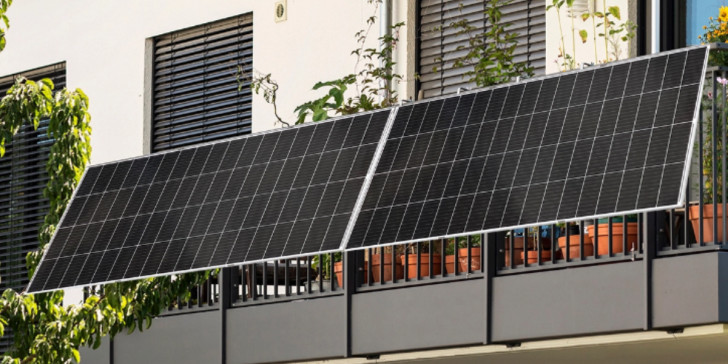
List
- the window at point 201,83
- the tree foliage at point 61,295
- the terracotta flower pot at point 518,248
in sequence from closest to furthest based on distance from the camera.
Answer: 1. the terracotta flower pot at point 518,248
2. the tree foliage at point 61,295
3. the window at point 201,83

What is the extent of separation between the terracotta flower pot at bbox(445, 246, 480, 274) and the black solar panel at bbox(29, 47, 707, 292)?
0.81m

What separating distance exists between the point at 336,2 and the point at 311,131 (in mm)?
3928

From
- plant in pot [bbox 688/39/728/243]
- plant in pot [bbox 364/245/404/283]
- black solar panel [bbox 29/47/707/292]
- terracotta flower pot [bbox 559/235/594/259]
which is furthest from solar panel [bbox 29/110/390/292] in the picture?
plant in pot [bbox 688/39/728/243]

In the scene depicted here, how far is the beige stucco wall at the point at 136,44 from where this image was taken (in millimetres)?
15344

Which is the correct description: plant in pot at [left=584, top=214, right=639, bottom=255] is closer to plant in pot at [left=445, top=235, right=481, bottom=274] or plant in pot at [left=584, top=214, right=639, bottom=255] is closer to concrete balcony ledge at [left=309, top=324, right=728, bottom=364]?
concrete balcony ledge at [left=309, top=324, right=728, bottom=364]

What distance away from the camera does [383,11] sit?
14.7 m

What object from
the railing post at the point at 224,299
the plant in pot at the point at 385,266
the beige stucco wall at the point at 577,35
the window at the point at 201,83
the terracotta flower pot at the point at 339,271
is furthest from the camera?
the window at the point at 201,83

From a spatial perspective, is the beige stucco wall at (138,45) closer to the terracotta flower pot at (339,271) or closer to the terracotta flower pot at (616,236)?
the terracotta flower pot at (339,271)

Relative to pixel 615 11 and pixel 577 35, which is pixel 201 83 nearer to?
pixel 577 35

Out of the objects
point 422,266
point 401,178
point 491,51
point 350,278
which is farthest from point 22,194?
point 401,178

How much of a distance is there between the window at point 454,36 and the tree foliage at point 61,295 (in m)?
3.61

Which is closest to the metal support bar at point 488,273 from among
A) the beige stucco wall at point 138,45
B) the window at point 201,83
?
the beige stucco wall at point 138,45

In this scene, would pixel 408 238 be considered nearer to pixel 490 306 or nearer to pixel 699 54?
pixel 490 306

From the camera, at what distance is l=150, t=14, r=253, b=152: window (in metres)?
16.3
